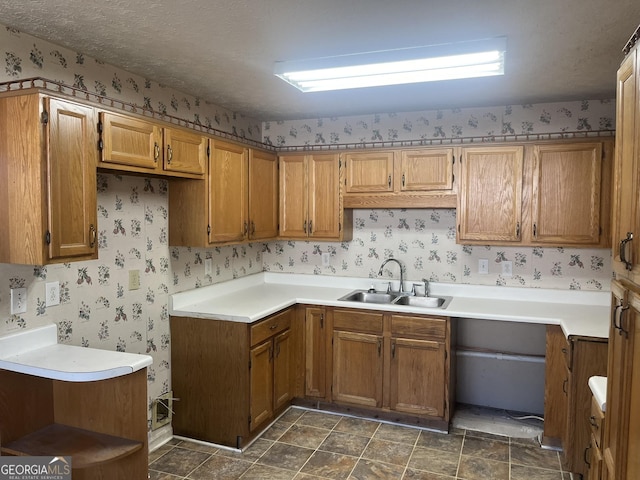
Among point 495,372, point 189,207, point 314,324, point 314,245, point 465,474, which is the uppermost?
point 189,207

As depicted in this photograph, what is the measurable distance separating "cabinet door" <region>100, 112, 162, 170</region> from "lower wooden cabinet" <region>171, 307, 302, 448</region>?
117 cm

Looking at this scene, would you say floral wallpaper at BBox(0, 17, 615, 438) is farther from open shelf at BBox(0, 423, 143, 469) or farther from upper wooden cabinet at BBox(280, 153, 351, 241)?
open shelf at BBox(0, 423, 143, 469)

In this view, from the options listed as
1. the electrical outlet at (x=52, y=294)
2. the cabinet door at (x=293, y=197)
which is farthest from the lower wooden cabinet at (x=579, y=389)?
the electrical outlet at (x=52, y=294)

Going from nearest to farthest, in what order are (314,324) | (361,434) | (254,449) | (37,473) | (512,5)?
(512,5)
(37,473)
(254,449)
(361,434)
(314,324)

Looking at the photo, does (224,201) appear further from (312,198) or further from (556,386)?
(556,386)

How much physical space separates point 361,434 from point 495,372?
1231mm

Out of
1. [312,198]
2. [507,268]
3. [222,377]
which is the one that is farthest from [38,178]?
[507,268]

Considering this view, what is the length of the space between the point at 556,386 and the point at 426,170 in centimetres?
173

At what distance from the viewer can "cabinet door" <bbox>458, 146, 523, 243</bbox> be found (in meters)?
3.40

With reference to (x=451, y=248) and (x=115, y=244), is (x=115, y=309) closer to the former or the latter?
(x=115, y=244)

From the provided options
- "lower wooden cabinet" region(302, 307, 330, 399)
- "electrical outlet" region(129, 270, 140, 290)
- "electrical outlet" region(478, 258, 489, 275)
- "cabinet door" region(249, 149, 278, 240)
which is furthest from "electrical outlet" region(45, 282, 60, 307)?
"electrical outlet" region(478, 258, 489, 275)

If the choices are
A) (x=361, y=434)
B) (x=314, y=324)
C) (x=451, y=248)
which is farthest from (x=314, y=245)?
(x=361, y=434)

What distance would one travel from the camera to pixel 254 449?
314cm

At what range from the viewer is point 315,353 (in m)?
3.70
